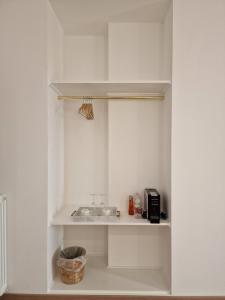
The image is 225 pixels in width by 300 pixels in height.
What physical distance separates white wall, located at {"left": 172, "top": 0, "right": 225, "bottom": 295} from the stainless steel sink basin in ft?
1.81

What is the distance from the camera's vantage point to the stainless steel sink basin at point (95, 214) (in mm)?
1819

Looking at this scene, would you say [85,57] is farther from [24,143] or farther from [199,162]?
[199,162]

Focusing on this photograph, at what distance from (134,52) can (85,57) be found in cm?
53

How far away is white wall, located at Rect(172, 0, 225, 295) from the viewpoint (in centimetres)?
176

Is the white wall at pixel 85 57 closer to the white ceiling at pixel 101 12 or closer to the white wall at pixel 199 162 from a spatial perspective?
the white ceiling at pixel 101 12

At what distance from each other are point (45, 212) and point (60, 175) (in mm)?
490

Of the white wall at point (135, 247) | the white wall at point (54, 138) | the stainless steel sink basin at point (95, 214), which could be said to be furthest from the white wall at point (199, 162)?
the white wall at point (54, 138)

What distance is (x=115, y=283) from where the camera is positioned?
6.28ft

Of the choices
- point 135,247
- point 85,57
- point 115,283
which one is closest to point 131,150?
point 135,247

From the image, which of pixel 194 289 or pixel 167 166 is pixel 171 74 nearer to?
pixel 167 166

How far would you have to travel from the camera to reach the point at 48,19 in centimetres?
177

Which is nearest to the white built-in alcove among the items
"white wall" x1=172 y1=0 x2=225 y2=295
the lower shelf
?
the lower shelf

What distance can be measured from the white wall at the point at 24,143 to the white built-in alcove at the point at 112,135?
4.1 inches

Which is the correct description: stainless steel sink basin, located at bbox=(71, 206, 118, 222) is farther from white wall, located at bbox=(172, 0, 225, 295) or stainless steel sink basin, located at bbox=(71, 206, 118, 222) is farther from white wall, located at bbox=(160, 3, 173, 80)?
white wall, located at bbox=(160, 3, 173, 80)
